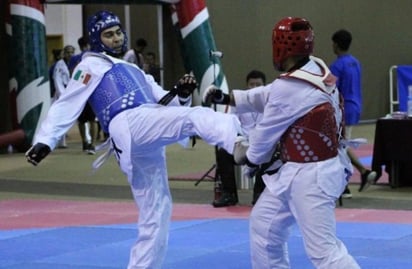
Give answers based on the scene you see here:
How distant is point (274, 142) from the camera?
5668 mm

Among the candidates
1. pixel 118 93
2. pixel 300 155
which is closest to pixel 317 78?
pixel 300 155

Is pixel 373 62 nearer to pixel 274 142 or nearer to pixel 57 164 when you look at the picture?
pixel 57 164

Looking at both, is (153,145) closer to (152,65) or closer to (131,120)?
(131,120)

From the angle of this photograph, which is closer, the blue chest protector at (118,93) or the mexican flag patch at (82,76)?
the blue chest protector at (118,93)

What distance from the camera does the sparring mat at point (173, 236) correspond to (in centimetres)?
805

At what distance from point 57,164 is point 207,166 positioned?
Result: 2.68 metres

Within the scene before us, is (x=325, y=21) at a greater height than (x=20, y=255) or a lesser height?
greater

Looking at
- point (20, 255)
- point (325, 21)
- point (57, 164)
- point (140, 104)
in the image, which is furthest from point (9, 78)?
point (140, 104)

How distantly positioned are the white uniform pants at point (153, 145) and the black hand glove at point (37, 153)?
1.51 ft

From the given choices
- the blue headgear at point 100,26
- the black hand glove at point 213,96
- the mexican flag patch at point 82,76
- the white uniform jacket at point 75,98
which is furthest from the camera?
the blue headgear at point 100,26

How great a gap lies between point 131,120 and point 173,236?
325cm

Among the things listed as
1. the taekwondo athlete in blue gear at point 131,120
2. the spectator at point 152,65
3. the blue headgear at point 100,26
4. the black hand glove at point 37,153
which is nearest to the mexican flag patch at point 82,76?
the taekwondo athlete in blue gear at point 131,120

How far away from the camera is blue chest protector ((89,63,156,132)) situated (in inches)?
254

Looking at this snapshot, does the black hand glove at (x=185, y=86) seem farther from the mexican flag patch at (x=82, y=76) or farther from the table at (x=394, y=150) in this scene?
the table at (x=394, y=150)
